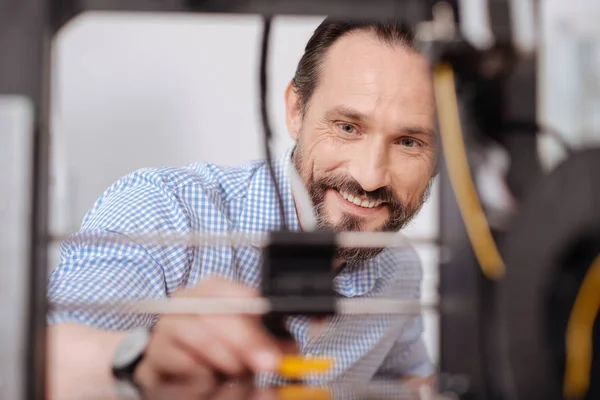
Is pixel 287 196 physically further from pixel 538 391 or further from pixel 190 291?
pixel 538 391

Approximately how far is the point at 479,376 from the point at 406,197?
32 cm

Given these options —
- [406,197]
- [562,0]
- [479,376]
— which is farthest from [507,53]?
[479,376]

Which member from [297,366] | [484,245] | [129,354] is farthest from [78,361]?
[484,245]

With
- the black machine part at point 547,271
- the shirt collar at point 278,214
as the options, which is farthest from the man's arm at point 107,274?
the black machine part at point 547,271

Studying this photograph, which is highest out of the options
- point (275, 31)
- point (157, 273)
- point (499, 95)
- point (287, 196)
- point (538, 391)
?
point (275, 31)

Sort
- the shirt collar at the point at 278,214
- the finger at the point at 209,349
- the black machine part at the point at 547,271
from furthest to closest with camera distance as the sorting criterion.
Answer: the shirt collar at the point at 278,214, the finger at the point at 209,349, the black machine part at the point at 547,271

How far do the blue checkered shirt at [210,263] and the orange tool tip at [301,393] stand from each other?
0.09 feet

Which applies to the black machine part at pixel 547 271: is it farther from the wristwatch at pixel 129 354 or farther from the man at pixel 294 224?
the wristwatch at pixel 129 354

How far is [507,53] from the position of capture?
0.90m

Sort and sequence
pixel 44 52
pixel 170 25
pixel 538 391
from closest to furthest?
pixel 538 391, pixel 44 52, pixel 170 25

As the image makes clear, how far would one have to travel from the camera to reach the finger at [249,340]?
95 centimetres

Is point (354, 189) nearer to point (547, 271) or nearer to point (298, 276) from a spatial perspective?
point (298, 276)

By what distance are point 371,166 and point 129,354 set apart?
17.8 inches

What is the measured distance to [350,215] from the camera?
1104 millimetres
